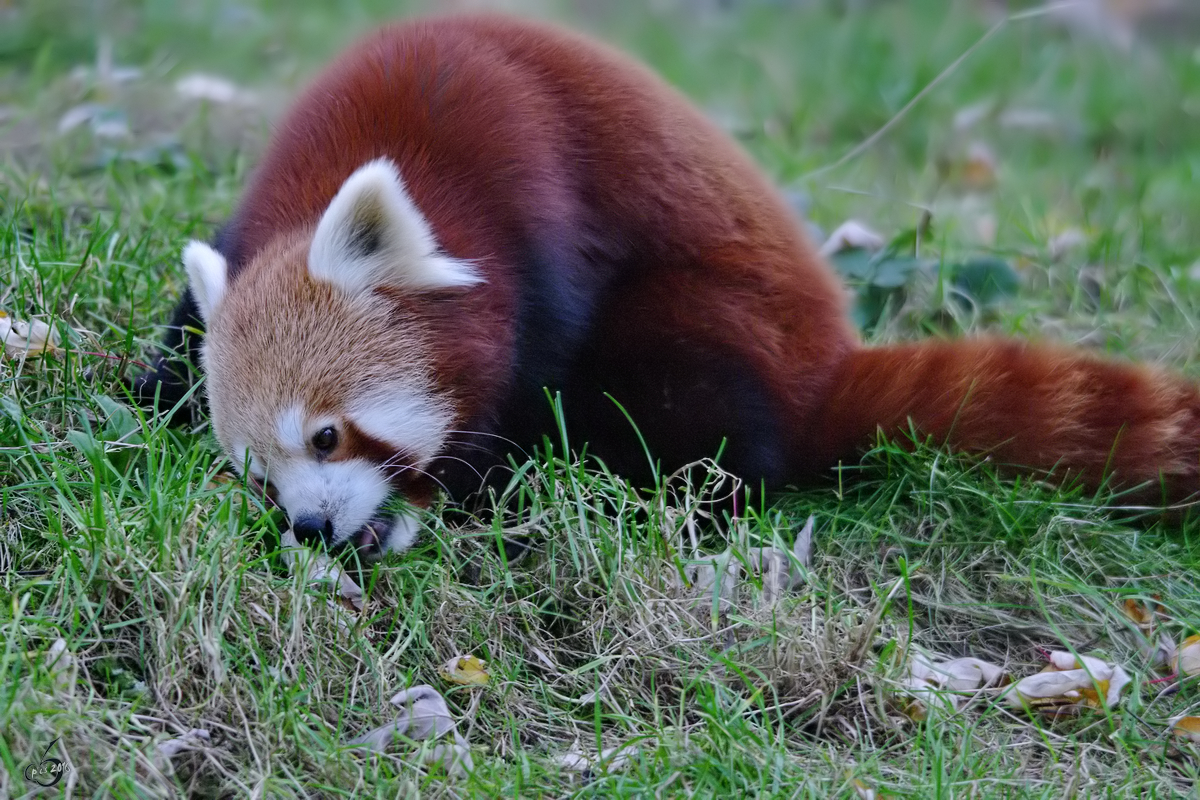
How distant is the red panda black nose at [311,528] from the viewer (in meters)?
2.80

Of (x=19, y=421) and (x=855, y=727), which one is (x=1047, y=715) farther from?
(x=19, y=421)

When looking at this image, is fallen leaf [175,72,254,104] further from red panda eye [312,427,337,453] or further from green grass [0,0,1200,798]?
red panda eye [312,427,337,453]

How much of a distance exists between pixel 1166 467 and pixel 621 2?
21.6ft

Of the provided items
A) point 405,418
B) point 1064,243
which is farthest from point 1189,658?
point 1064,243

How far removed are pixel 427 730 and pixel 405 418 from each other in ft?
2.68

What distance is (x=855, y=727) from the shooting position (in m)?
2.57

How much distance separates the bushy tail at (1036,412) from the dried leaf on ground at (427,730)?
1481mm

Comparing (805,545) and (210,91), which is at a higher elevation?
(210,91)

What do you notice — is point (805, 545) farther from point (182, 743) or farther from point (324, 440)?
point (182, 743)

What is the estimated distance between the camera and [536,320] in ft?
10.5

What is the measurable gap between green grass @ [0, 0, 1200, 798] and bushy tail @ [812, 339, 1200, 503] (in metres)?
0.10

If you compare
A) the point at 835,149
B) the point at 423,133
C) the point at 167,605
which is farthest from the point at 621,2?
the point at 167,605

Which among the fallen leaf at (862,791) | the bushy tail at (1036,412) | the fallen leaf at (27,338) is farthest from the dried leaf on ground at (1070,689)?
→ the fallen leaf at (27,338)

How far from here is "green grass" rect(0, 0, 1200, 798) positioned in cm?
230
